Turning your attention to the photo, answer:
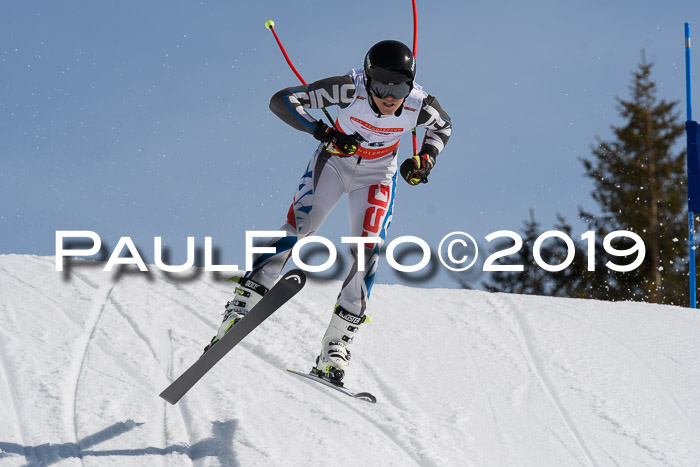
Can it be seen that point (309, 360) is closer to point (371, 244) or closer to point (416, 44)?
point (371, 244)

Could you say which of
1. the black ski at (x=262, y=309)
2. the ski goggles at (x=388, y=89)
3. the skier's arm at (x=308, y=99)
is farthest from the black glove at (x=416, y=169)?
the black ski at (x=262, y=309)

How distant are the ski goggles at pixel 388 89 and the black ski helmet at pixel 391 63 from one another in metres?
0.03

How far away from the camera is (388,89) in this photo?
467 centimetres

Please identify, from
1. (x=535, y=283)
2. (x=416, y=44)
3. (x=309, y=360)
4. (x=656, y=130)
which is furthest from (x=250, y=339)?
(x=656, y=130)

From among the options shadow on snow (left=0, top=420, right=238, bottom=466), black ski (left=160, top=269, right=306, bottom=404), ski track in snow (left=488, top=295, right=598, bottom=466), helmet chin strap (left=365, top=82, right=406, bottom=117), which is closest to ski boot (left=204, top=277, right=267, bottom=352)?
black ski (left=160, top=269, right=306, bottom=404)

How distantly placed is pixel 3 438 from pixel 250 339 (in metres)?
2.57

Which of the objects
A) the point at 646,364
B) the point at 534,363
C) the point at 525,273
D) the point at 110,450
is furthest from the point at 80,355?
the point at 525,273

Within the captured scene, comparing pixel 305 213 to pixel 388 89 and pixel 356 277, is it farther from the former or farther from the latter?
pixel 388 89

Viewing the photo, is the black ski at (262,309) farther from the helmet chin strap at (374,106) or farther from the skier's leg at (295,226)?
the helmet chin strap at (374,106)

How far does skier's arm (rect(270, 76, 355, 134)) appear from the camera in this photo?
4812 mm

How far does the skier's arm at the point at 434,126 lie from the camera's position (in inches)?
197

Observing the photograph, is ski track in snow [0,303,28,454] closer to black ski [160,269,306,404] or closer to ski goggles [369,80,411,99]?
black ski [160,269,306,404]

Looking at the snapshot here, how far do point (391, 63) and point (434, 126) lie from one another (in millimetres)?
690

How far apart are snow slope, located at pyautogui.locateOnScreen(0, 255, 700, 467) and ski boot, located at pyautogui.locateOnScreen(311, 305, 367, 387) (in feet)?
1.40
